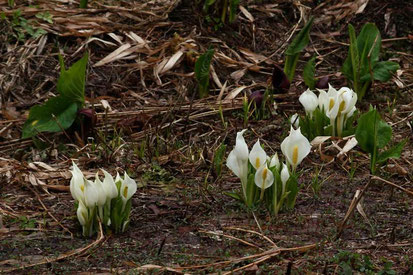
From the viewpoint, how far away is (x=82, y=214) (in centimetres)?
285

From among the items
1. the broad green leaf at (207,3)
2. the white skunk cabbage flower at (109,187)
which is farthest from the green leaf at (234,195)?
the broad green leaf at (207,3)

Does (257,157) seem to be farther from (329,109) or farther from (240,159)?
(329,109)

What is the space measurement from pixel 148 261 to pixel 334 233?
0.71m

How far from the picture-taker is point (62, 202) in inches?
129

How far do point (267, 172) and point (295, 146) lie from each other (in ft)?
0.67

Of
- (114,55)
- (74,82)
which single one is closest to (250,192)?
(74,82)

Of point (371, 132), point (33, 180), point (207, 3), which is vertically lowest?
point (33, 180)

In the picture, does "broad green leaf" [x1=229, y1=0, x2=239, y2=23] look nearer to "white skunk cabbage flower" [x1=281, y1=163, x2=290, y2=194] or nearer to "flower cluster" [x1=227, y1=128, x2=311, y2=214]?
"flower cluster" [x1=227, y1=128, x2=311, y2=214]

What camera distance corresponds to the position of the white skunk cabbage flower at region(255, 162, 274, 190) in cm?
291

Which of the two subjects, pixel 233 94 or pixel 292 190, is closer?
pixel 292 190

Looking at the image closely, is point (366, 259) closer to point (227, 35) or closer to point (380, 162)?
point (380, 162)

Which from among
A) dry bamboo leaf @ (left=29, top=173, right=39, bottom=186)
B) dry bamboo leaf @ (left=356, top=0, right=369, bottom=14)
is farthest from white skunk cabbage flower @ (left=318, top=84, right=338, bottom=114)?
dry bamboo leaf @ (left=356, top=0, right=369, bottom=14)

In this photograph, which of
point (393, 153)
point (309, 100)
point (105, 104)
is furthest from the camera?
point (105, 104)

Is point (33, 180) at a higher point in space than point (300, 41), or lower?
lower
